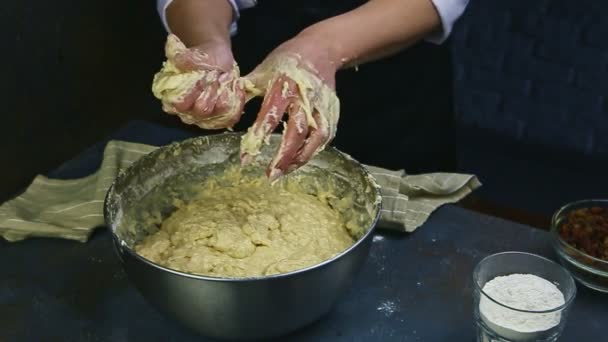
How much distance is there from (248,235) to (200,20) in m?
0.42

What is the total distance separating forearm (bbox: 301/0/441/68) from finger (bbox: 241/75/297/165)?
17 cm

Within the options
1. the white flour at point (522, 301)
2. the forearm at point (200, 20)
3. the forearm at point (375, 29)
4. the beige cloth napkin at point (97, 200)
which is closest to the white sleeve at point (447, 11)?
the forearm at point (375, 29)

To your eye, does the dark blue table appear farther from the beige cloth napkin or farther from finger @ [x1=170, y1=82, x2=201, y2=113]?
finger @ [x1=170, y1=82, x2=201, y2=113]

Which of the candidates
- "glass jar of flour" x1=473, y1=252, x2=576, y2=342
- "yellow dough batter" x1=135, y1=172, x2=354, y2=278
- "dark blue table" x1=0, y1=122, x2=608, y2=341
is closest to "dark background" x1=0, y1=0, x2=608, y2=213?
"dark blue table" x1=0, y1=122, x2=608, y2=341

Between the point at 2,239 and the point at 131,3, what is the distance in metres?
1.31

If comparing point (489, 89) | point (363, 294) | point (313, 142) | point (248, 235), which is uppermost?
point (313, 142)

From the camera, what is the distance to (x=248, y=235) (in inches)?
39.0

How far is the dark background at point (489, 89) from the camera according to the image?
1.88 metres

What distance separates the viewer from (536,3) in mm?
2082

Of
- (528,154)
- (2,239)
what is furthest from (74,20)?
(528,154)

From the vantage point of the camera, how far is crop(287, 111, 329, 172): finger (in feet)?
2.97

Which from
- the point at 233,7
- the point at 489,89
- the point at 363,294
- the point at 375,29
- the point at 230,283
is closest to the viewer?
the point at 230,283

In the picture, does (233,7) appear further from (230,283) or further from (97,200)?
(230,283)

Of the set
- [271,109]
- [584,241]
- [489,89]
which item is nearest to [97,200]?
[271,109]
